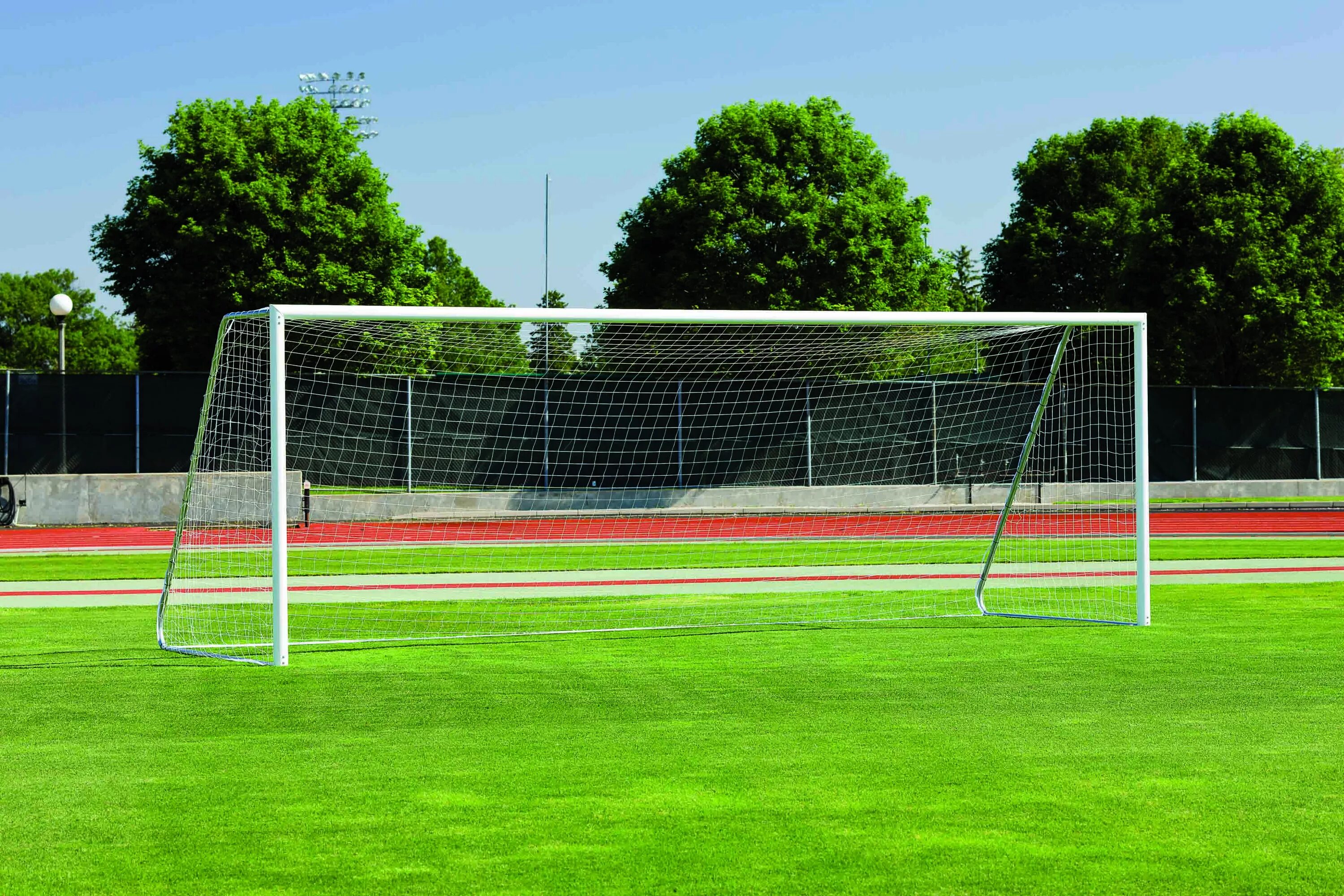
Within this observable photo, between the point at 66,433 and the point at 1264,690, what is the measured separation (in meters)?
21.8

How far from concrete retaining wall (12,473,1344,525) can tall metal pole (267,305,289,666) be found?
34.2 ft

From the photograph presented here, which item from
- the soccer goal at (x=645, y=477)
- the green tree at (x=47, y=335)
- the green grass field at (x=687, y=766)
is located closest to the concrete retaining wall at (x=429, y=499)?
the soccer goal at (x=645, y=477)

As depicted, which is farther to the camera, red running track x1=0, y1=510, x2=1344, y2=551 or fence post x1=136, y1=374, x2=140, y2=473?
fence post x1=136, y1=374, x2=140, y2=473

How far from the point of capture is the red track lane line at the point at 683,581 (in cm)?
1244

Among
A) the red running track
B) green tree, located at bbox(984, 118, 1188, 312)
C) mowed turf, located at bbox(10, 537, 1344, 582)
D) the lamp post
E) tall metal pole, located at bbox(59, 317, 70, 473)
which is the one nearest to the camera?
mowed turf, located at bbox(10, 537, 1344, 582)

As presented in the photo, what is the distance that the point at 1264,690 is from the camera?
270 inches

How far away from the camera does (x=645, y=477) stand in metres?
23.2

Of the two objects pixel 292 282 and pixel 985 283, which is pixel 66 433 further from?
pixel 985 283

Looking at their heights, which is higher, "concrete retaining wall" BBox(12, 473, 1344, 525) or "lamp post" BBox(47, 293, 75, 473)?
"lamp post" BBox(47, 293, 75, 473)

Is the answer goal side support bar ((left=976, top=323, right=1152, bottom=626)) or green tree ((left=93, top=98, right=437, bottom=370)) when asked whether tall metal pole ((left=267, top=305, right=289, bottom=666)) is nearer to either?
goal side support bar ((left=976, top=323, right=1152, bottom=626))

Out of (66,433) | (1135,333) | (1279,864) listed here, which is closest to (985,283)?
(66,433)

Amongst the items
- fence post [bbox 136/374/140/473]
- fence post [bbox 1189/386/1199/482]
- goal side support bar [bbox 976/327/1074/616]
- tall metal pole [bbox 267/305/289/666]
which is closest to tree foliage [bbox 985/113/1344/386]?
fence post [bbox 1189/386/1199/482]

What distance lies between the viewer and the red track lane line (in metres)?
12.4

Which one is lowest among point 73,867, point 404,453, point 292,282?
point 73,867
